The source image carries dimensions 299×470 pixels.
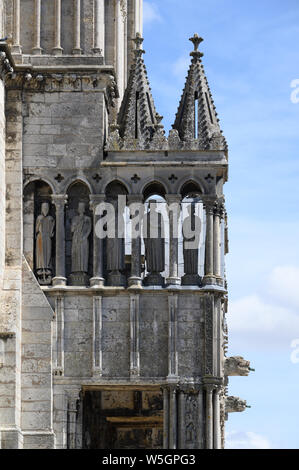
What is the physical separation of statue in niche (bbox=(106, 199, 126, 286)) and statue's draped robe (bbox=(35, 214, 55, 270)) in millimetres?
1440

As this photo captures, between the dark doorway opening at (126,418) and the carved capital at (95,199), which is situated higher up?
the carved capital at (95,199)

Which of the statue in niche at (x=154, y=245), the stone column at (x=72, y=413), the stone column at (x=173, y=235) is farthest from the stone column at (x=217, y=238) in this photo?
the stone column at (x=72, y=413)

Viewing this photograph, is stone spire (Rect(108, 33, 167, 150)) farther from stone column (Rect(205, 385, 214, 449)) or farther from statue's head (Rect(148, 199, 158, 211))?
stone column (Rect(205, 385, 214, 449))

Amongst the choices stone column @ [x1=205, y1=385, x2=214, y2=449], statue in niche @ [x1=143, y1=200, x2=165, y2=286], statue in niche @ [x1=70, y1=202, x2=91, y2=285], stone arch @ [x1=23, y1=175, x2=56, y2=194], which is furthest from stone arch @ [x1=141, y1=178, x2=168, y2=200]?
stone column @ [x1=205, y1=385, x2=214, y2=449]

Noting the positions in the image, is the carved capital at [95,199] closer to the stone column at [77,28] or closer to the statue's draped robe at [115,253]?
the statue's draped robe at [115,253]

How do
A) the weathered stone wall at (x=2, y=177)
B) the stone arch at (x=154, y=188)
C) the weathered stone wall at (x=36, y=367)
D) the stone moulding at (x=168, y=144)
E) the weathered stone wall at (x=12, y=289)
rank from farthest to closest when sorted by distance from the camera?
the stone moulding at (x=168, y=144) < the stone arch at (x=154, y=188) < the weathered stone wall at (x=2, y=177) < the weathered stone wall at (x=36, y=367) < the weathered stone wall at (x=12, y=289)

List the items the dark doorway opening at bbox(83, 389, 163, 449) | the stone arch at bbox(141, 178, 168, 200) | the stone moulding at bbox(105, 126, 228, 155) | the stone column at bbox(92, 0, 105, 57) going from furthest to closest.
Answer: the dark doorway opening at bbox(83, 389, 163, 449), the stone column at bbox(92, 0, 105, 57), the stone moulding at bbox(105, 126, 228, 155), the stone arch at bbox(141, 178, 168, 200)

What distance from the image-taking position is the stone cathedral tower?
51.0m

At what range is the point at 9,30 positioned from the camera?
52625 millimetres

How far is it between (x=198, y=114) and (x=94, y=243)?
427 cm

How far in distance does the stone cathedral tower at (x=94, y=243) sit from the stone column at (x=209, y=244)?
0.08 feet

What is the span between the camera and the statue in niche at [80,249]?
51.8 meters
